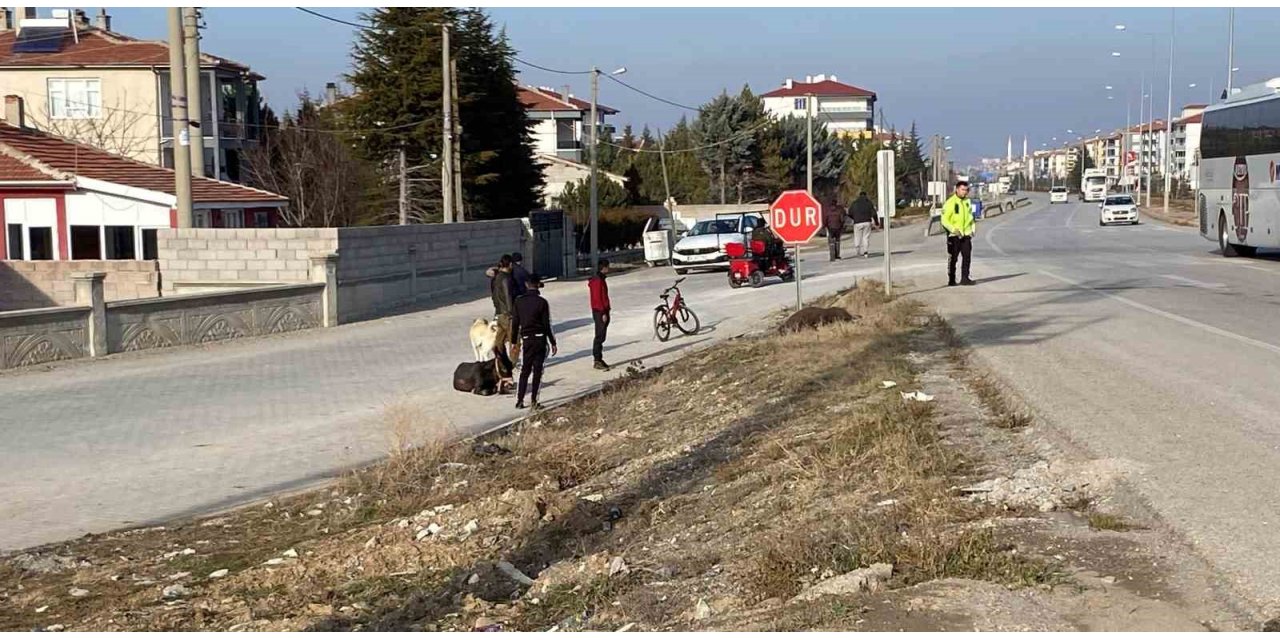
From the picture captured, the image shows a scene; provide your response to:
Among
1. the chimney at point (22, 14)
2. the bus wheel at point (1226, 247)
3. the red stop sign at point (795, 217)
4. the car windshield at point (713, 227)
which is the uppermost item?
the chimney at point (22, 14)

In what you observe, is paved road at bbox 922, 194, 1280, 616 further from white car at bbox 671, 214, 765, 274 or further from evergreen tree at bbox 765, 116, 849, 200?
evergreen tree at bbox 765, 116, 849, 200

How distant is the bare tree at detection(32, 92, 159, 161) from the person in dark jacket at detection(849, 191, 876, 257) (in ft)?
86.7

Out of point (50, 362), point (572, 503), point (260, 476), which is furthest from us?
point (50, 362)

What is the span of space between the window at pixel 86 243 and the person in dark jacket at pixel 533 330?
22267 millimetres

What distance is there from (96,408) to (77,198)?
65.6 ft

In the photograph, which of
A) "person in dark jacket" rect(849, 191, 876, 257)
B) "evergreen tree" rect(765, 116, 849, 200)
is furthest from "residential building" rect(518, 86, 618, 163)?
"person in dark jacket" rect(849, 191, 876, 257)

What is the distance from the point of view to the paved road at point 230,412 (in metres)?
11.1

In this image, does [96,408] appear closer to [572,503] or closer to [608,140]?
[572,503]

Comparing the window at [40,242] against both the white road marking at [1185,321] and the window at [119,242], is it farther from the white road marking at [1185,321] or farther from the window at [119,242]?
the white road marking at [1185,321]

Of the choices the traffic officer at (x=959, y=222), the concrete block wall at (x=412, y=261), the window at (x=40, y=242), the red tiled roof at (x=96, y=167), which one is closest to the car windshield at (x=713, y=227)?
the concrete block wall at (x=412, y=261)

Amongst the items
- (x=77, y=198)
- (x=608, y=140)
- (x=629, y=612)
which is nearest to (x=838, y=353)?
(x=629, y=612)

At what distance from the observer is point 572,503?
10359mm

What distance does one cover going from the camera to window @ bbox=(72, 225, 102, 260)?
33.7 metres

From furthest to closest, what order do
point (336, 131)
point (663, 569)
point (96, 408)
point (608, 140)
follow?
1. point (608, 140)
2. point (336, 131)
3. point (96, 408)
4. point (663, 569)
